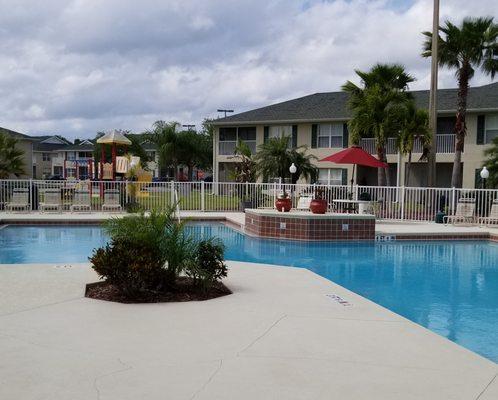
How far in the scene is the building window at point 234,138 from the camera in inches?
1348

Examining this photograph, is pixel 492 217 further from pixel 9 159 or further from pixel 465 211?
pixel 9 159

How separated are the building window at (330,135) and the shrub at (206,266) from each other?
25.2 m

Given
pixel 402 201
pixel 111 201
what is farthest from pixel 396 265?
pixel 111 201

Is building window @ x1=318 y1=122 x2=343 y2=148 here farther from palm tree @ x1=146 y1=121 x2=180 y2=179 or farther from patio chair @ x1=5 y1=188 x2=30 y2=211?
palm tree @ x1=146 y1=121 x2=180 y2=179

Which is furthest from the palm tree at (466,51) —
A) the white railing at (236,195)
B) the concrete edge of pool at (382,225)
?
the concrete edge of pool at (382,225)

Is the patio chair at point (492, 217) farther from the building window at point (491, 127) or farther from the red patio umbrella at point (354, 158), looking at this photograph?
A: the building window at point (491, 127)

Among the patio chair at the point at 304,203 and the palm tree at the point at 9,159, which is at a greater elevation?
the palm tree at the point at 9,159

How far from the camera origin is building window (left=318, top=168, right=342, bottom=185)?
31703 millimetres

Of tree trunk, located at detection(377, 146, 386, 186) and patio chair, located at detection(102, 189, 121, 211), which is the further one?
tree trunk, located at detection(377, 146, 386, 186)

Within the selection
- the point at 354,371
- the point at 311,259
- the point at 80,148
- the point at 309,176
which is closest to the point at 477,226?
the point at 311,259

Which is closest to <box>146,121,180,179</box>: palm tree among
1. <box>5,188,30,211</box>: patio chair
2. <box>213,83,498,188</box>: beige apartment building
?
<box>213,83,498,188</box>: beige apartment building

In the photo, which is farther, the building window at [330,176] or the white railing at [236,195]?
the building window at [330,176]

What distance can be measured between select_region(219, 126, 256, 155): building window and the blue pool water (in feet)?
54.9

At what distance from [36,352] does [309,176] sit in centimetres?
2409
